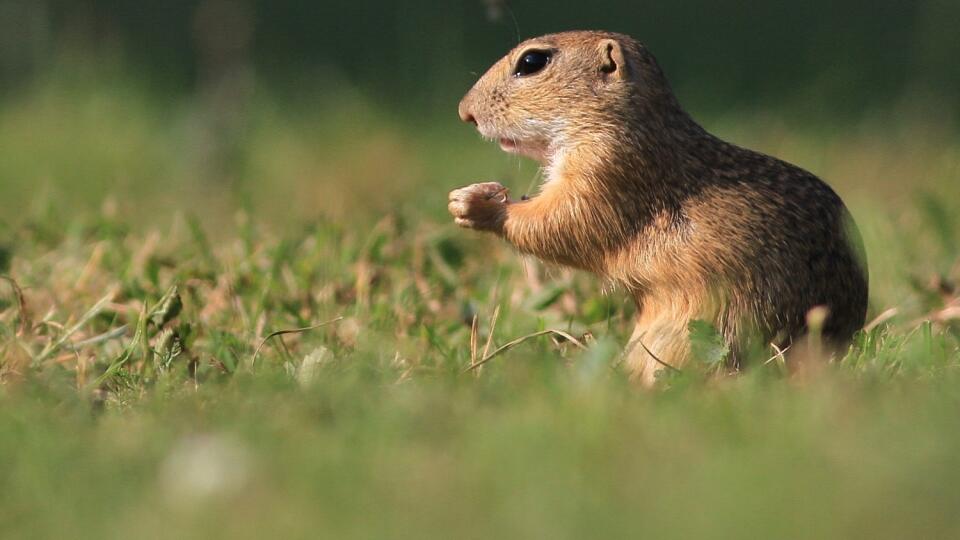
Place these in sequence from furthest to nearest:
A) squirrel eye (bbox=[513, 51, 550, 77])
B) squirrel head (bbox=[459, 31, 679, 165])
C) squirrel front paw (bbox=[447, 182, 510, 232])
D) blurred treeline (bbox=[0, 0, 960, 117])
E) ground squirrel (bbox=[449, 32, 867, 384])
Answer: blurred treeline (bbox=[0, 0, 960, 117])
squirrel eye (bbox=[513, 51, 550, 77])
squirrel front paw (bbox=[447, 182, 510, 232])
squirrel head (bbox=[459, 31, 679, 165])
ground squirrel (bbox=[449, 32, 867, 384])

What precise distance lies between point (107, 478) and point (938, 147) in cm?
575

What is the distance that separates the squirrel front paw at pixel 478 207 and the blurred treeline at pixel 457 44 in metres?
3.07

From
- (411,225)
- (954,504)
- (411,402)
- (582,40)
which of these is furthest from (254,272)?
(954,504)

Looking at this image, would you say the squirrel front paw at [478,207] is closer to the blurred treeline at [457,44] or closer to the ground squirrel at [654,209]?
the ground squirrel at [654,209]

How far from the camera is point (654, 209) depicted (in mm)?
3670

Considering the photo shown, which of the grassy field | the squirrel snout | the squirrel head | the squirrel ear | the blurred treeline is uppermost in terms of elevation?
the squirrel ear

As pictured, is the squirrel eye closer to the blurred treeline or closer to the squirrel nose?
the squirrel nose

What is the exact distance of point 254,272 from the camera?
4406mm

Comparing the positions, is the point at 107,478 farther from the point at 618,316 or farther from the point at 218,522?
the point at 618,316

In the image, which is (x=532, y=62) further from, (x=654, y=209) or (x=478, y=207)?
(x=654, y=209)

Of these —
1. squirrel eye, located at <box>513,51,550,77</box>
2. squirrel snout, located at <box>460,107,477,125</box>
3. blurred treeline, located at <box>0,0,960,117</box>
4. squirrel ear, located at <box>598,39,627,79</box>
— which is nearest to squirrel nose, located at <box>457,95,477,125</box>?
squirrel snout, located at <box>460,107,477,125</box>

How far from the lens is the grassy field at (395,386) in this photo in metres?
2.17

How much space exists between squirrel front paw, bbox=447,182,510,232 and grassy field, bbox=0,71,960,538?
0.29 meters

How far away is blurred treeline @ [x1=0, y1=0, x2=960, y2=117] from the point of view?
26.3 feet
